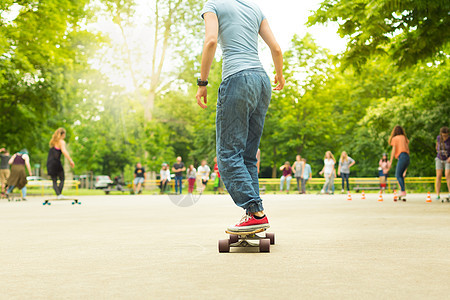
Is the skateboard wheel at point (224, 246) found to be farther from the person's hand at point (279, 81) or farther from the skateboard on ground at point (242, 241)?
the person's hand at point (279, 81)

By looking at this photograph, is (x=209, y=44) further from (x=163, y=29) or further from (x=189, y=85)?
(x=189, y=85)

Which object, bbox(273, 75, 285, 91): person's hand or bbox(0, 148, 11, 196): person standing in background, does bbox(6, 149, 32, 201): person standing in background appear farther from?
bbox(273, 75, 285, 91): person's hand

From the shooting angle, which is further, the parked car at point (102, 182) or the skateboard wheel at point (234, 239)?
the parked car at point (102, 182)

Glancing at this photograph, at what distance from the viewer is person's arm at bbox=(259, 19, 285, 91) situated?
17.6ft

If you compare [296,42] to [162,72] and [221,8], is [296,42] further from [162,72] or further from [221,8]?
[221,8]

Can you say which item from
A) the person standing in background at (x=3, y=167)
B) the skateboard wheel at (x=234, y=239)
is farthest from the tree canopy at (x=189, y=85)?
the skateboard wheel at (x=234, y=239)

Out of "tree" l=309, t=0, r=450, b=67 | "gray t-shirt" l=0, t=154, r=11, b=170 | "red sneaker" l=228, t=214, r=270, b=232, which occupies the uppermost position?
"tree" l=309, t=0, r=450, b=67

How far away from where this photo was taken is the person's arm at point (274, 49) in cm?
537

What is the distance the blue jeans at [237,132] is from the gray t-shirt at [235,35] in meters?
0.11

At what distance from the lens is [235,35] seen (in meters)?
5.30

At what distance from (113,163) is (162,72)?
47.9 feet

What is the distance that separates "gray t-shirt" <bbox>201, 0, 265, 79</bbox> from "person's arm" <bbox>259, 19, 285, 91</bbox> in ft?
0.57

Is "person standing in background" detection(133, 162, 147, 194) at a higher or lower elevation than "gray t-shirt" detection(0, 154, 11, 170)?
lower

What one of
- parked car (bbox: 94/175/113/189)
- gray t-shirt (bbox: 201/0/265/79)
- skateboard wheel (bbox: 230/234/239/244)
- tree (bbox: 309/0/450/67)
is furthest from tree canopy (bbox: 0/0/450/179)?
skateboard wheel (bbox: 230/234/239/244)
